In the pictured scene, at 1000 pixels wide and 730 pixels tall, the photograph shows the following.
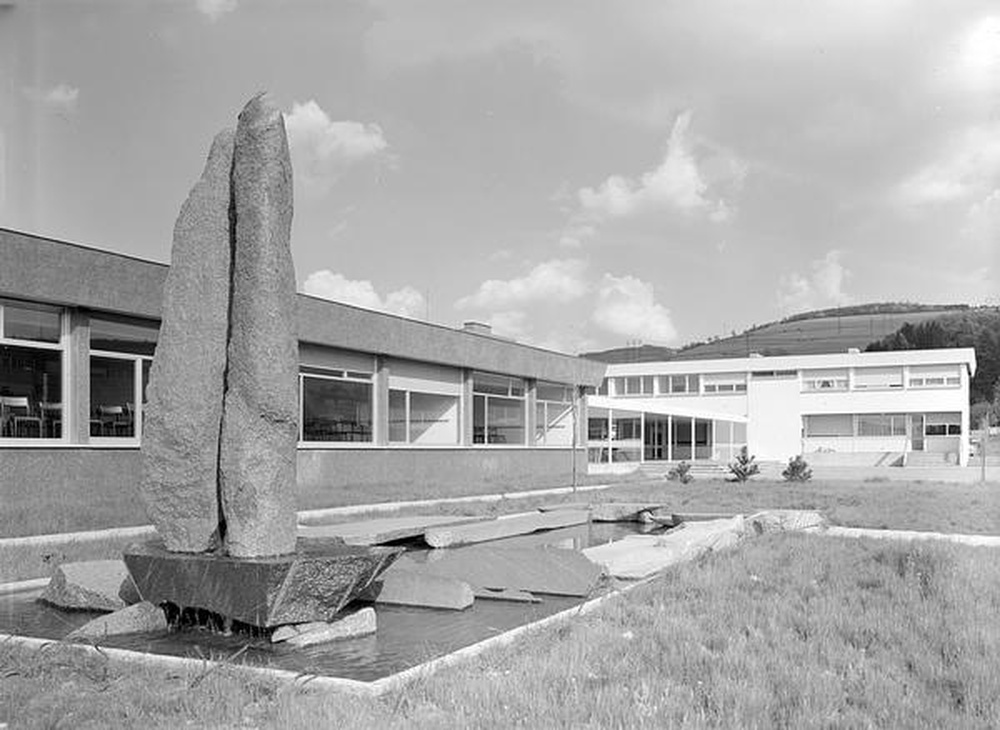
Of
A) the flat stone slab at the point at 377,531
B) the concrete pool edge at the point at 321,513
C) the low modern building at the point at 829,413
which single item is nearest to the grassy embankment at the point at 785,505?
the concrete pool edge at the point at 321,513

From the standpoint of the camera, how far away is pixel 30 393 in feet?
45.8

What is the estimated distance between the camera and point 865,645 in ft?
19.2

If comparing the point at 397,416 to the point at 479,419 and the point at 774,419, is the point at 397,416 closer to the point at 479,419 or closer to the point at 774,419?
the point at 479,419

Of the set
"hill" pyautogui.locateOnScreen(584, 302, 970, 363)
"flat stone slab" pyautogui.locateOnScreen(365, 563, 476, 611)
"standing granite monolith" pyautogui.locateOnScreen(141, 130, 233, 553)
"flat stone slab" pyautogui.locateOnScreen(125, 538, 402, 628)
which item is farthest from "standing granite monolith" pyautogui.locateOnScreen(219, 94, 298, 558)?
"hill" pyautogui.locateOnScreen(584, 302, 970, 363)

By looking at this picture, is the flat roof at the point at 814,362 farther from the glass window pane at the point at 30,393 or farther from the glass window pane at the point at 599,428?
the glass window pane at the point at 30,393

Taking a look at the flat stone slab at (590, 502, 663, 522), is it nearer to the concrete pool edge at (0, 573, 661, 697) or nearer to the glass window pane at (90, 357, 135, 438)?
the glass window pane at (90, 357, 135, 438)

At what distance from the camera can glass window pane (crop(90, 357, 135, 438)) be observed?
14977 millimetres

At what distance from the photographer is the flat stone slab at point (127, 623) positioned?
6246mm

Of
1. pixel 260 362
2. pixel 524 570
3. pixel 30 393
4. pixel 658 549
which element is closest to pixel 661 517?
pixel 658 549

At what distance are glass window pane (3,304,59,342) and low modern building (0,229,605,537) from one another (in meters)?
0.02

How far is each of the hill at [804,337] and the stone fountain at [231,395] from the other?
56693mm

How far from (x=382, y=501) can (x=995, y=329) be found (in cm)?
3086

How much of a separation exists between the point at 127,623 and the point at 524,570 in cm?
323

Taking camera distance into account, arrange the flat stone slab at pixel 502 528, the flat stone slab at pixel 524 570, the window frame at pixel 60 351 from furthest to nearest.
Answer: the window frame at pixel 60 351
the flat stone slab at pixel 502 528
the flat stone slab at pixel 524 570
